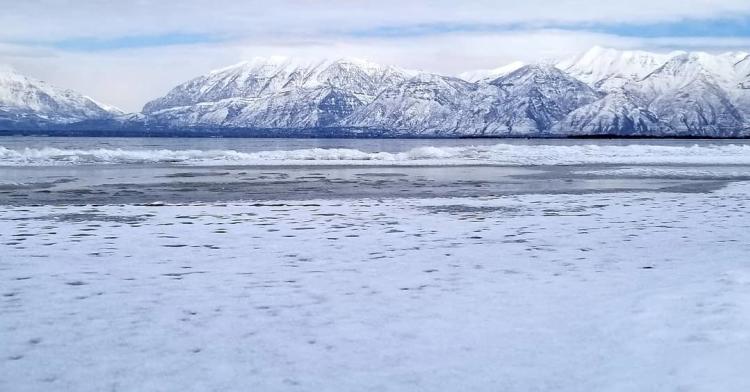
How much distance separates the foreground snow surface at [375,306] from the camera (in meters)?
5.38

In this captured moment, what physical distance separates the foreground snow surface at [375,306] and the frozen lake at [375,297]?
0.03 m

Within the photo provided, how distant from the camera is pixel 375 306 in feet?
23.9

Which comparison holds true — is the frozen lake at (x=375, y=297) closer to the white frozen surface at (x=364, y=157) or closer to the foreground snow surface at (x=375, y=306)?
the foreground snow surface at (x=375, y=306)

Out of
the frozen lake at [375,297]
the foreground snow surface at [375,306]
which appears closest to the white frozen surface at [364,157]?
the frozen lake at [375,297]

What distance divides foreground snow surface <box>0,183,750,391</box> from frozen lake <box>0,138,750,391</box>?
0.03 meters

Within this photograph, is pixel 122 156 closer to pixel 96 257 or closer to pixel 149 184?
pixel 149 184

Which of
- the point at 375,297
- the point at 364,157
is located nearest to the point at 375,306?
the point at 375,297

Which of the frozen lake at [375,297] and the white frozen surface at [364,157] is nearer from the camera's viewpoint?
the frozen lake at [375,297]

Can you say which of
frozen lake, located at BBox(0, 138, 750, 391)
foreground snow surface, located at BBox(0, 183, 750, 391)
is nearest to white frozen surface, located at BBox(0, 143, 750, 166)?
frozen lake, located at BBox(0, 138, 750, 391)

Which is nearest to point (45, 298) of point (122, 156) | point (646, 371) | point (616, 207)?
point (646, 371)

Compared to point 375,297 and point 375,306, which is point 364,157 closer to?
point 375,297

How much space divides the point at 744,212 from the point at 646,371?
1156 centimetres

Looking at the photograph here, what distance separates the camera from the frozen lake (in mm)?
5426

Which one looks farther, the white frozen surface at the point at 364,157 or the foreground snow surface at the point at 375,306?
the white frozen surface at the point at 364,157
